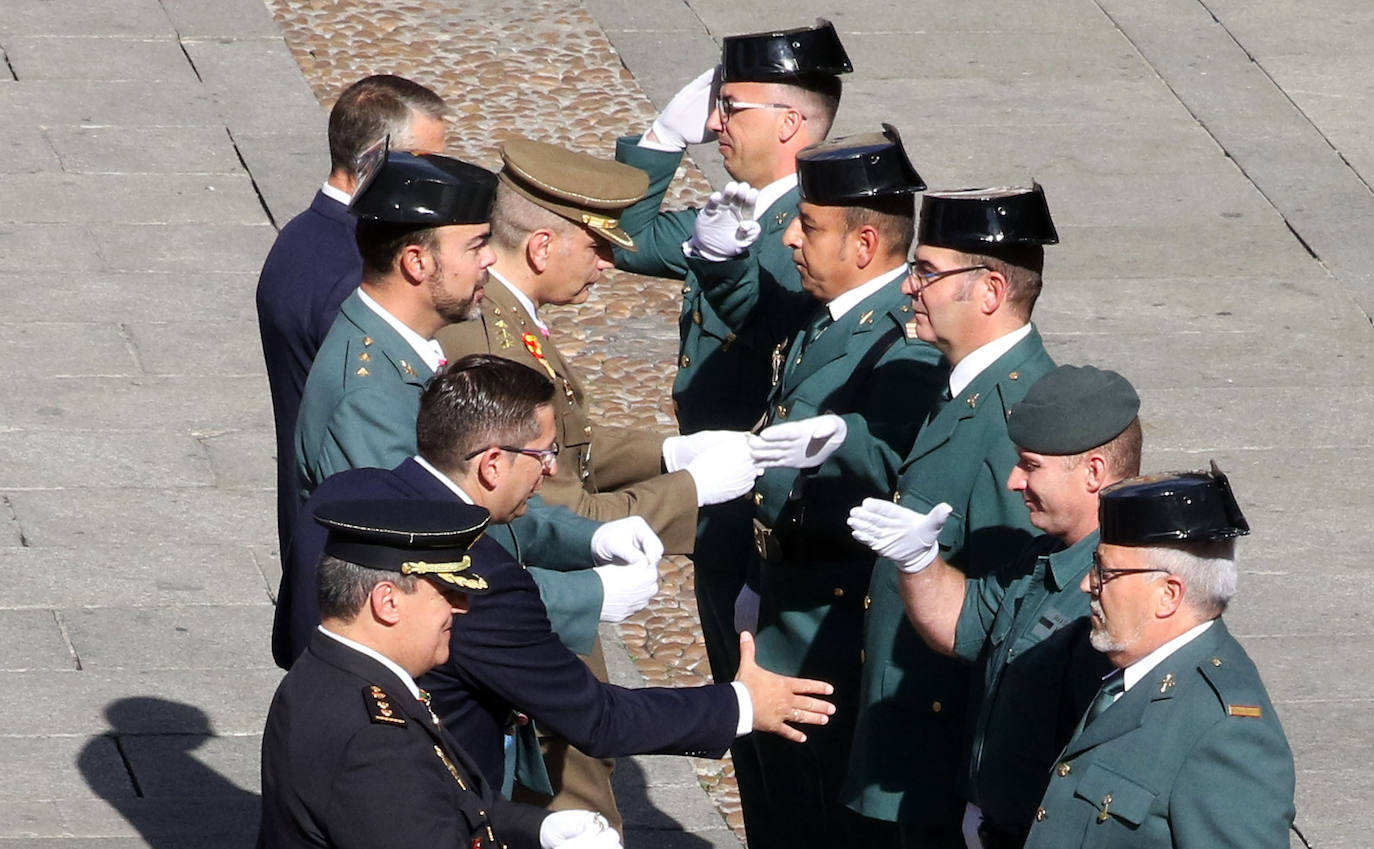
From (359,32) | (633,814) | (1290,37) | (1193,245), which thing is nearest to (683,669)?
(633,814)

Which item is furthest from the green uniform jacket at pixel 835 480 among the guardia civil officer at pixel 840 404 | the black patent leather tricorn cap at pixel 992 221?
the black patent leather tricorn cap at pixel 992 221

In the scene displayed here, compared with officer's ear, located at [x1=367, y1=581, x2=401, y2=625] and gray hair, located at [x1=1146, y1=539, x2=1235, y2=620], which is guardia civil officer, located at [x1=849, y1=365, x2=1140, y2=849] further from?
officer's ear, located at [x1=367, y1=581, x2=401, y2=625]

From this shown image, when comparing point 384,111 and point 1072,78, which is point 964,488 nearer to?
point 384,111

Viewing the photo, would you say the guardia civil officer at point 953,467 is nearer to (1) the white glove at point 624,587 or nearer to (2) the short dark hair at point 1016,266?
(2) the short dark hair at point 1016,266

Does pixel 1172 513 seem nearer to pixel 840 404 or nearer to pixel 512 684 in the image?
pixel 512 684

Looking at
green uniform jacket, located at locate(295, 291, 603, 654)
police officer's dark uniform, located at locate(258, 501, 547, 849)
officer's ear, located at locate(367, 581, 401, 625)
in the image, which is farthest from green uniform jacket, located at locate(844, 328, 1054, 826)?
officer's ear, located at locate(367, 581, 401, 625)

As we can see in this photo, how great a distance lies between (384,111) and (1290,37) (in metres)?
7.63

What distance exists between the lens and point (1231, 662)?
3.95 metres

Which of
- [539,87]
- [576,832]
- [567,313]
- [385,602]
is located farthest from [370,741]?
[539,87]

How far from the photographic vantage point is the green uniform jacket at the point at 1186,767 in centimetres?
382

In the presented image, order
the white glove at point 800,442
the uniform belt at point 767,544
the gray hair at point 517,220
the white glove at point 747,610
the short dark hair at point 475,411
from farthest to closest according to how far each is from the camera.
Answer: the white glove at point 747,610
the uniform belt at point 767,544
the gray hair at point 517,220
the white glove at point 800,442
the short dark hair at point 475,411

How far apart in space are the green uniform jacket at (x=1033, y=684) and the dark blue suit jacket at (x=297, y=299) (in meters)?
2.01

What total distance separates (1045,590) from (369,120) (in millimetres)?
2396

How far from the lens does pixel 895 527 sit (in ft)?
15.0
